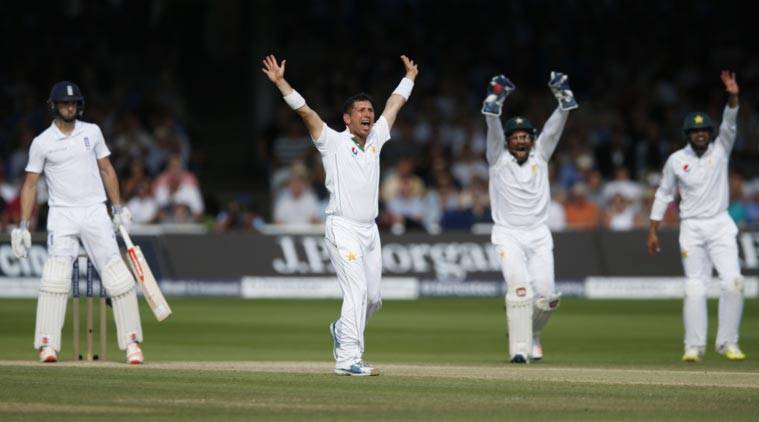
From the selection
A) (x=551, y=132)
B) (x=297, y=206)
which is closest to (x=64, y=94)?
(x=551, y=132)

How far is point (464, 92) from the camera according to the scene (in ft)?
79.0

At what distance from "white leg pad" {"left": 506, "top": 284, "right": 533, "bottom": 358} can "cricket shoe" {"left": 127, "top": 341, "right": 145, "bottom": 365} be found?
8.79 ft

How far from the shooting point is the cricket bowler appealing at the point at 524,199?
455 inches

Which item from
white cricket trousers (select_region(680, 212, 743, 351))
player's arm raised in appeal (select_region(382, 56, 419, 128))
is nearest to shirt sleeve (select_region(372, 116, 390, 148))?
player's arm raised in appeal (select_region(382, 56, 419, 128))

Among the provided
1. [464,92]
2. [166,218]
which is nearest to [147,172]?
[166,218]

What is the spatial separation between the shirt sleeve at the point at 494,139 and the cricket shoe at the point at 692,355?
2069mm

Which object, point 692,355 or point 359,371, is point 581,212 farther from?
point 359,371

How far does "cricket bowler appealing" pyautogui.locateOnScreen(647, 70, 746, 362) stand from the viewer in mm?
11914

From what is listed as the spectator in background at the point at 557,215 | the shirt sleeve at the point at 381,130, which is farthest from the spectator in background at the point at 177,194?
the shirt sleeve at the point at 381,130

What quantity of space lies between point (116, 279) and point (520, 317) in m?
2.92

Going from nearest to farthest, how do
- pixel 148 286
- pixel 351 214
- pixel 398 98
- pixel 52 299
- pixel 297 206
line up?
pixel 351 214
pixel 398 98
pixel 148 286
pixel 52 299
pixel 297 206

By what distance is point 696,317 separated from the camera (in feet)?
39.0

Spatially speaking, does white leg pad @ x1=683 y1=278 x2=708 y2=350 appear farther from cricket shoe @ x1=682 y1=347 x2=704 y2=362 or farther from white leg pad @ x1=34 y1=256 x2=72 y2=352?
white leg pad @ x1=34 y1=256 x2=72 y2=352

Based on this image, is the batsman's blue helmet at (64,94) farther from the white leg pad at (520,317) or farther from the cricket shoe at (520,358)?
the cricket shoe at (520,358)
